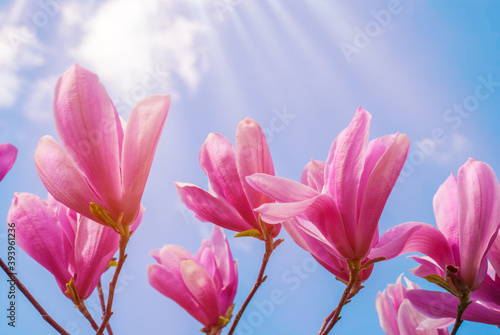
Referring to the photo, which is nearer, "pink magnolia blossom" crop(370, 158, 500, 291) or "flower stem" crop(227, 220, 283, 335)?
"pink magnolia blossom" crop(370, 158, 500, 291)

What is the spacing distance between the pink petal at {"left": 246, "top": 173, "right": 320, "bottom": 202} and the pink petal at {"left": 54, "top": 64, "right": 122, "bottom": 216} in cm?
24

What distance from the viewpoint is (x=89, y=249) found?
0.82 meters

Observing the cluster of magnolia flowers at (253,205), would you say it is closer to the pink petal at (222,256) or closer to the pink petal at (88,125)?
the pink petal at (88,125)

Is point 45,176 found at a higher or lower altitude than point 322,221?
higher

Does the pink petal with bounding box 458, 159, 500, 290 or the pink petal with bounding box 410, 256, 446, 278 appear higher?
the pink petal with bounding box 458, 159, 500, 290

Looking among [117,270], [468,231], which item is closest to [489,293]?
[468,231]

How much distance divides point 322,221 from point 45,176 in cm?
47

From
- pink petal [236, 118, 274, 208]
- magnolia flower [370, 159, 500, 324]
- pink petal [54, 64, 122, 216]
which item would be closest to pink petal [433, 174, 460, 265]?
magnolia flower [370, 159, 500, 324]

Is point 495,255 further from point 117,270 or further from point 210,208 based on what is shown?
point 117,270

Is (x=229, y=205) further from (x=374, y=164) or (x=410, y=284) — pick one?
(x=410, y=284)

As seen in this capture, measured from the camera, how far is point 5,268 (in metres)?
0.78

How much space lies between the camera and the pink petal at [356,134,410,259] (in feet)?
2.23

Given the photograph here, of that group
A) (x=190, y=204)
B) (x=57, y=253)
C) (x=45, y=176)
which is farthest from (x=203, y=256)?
(x=45, y=176)

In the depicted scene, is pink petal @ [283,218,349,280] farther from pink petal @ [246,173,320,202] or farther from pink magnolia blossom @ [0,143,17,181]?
pink magnolia blossom @ [0,143,17,181]
